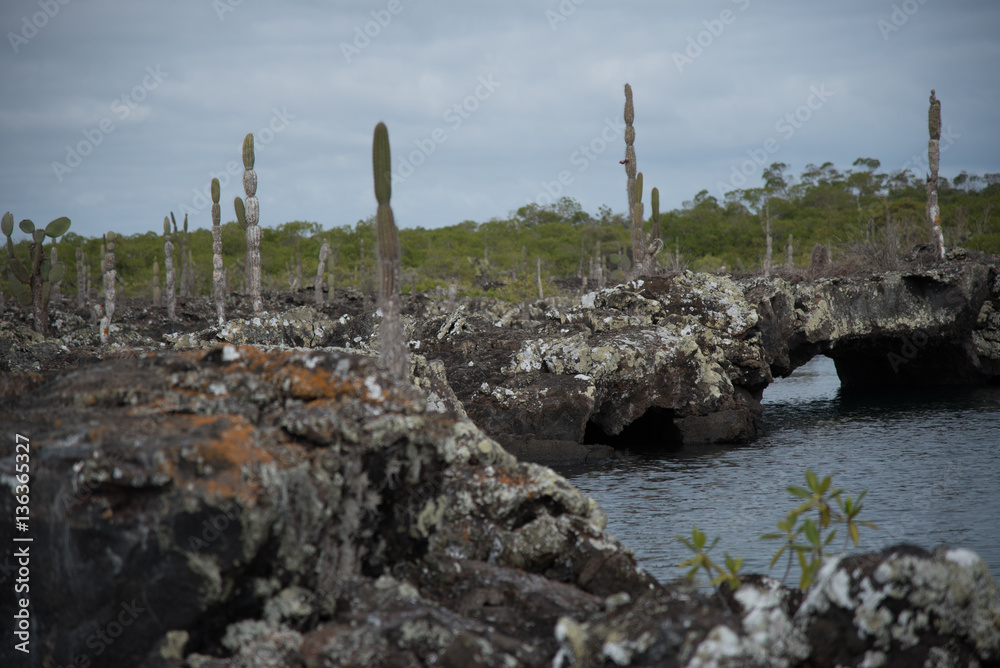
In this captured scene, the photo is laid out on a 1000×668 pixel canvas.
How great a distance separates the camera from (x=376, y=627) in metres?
5.84

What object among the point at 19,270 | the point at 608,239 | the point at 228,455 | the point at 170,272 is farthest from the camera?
the point at 608,239

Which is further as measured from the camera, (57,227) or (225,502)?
(57,227)

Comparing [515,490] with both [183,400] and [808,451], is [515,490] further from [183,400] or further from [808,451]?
[808,451]

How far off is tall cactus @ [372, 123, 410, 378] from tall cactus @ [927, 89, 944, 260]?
2693cm

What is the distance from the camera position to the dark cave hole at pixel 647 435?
21.8 metres

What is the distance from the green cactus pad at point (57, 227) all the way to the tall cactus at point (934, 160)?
30359 millimetres

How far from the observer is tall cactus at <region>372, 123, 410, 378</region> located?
1015 centimetres

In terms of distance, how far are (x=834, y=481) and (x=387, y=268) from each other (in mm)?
10696

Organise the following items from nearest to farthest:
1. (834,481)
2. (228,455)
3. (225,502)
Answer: (225,502) < (228,455) < (834,481)

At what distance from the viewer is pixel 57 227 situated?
23.4 meters

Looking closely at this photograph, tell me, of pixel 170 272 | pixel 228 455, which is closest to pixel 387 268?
pixel 228 455

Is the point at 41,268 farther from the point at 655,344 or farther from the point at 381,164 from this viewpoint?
the point at 655,344

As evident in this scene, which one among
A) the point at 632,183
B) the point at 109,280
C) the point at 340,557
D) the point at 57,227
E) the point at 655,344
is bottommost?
the point at 340,557

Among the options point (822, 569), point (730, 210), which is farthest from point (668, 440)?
point (730, 210)
